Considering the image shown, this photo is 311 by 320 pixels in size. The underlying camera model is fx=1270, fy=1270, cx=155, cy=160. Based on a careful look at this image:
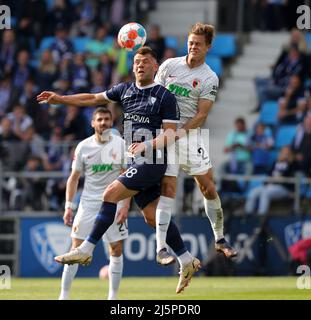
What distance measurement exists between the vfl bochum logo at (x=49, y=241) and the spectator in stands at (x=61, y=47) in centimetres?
558

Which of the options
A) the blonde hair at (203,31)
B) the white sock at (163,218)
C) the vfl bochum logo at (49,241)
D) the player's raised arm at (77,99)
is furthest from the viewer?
the vfl bochum logo at (49,241)

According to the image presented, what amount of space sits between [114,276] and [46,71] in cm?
Answer: 1158

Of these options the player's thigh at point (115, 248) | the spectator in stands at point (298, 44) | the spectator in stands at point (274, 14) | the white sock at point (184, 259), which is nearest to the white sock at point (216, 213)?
the white sock at point (184, 259)

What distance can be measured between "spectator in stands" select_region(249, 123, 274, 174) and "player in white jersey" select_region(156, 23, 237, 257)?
817 cm

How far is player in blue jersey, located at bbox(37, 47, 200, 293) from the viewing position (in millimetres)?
14461

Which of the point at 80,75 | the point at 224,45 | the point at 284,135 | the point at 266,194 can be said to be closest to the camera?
the point at 266,194

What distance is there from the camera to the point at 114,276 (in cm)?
1569

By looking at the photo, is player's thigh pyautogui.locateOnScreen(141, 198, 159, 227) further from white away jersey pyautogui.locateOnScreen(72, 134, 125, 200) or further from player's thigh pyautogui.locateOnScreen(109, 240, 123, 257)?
white away jersey pyautogui.locateOnScreen(72, 134, 125, 200)

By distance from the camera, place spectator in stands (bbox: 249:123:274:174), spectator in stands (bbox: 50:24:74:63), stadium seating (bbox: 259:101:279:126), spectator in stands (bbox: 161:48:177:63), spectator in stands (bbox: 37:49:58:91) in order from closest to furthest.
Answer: spectator in stands (bbox: 249:123:274:174) → stadium seating (bbox: 259:101:279:126) → spectator in stands (bbox: 161:48:177:63) → spectator in stands (bbox: 37:49:58:91) → spectator in stands (bbox: 50:24:74:63)

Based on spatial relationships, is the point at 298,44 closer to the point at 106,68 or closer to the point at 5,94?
the point at 106,68

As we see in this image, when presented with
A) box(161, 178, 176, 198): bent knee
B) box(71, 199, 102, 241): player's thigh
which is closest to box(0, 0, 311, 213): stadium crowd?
box(71, 199, 102, 241): player's thigh

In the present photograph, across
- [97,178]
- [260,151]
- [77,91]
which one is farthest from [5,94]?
[97,178]

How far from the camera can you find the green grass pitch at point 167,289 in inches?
626

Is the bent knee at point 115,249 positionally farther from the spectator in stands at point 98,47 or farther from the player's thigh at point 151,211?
the spectator in stands at point 98,47
